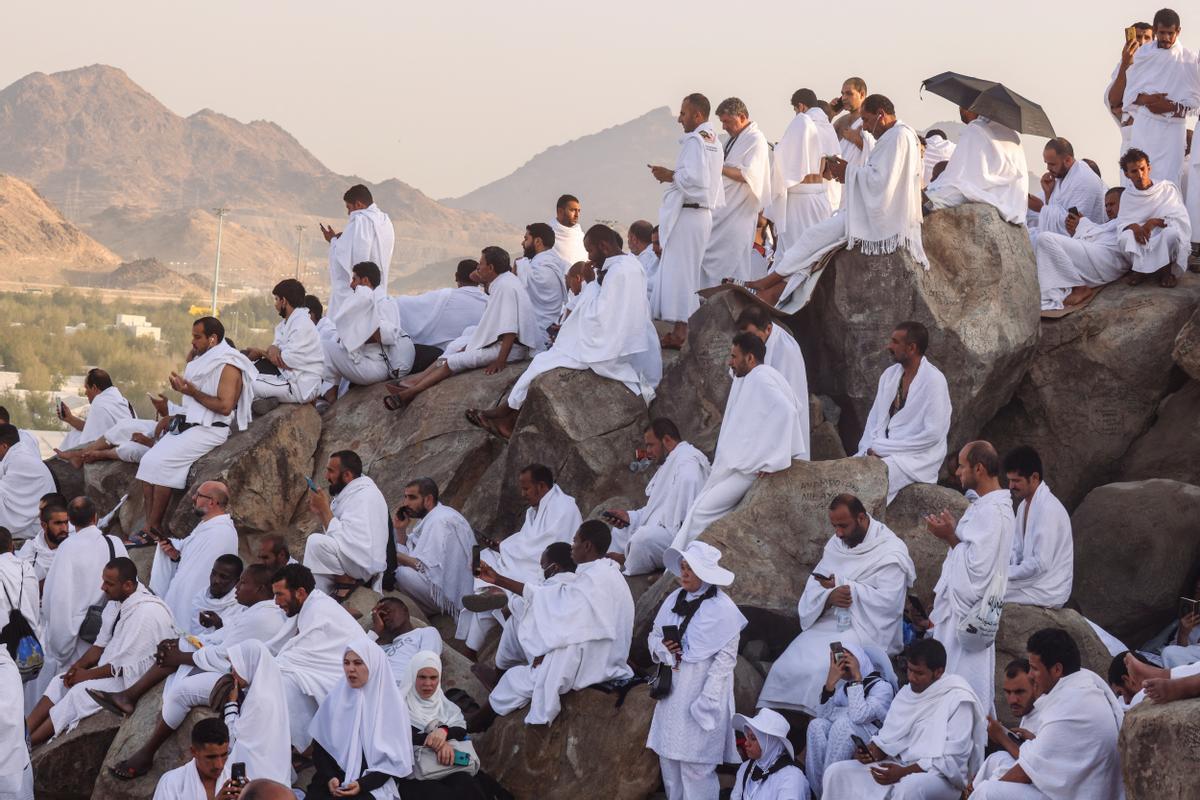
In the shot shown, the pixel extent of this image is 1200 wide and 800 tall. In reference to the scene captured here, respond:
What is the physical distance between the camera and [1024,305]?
12.9 metres

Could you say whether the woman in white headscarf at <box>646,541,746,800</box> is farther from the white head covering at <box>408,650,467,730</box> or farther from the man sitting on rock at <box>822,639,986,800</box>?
the white head covering at <box>408,650,467,730</box>

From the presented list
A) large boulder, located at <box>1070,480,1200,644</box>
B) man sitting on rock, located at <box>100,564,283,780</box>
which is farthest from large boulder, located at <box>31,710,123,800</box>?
large boulder, located at <box>1070,480,1200,644</box>

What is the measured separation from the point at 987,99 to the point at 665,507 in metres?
4.53

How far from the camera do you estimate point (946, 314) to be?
41.2ft

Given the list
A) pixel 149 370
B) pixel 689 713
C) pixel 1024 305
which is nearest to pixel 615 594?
pixel 689 713

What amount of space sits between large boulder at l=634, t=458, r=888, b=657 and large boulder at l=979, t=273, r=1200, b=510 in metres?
3.19

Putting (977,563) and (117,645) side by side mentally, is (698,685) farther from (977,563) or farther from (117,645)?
(117,645)

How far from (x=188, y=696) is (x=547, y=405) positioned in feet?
14.2

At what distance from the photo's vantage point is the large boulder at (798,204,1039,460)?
41.0 feet

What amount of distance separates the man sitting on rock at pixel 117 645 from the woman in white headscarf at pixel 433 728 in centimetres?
200

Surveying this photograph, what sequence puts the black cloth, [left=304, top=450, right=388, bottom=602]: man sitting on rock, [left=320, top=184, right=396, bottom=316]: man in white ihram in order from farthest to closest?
[left=320, top=184, right=396, bottom=316]: man in white ihram < [left=304, top=450, right=388, bottom=602]: man sitting on rock < the black cloth

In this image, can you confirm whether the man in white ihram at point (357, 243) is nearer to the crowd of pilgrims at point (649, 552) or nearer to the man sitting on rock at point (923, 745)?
the crowd of pilgrims at point (649, 552)

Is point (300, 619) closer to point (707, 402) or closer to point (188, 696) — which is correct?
point (188, 696)

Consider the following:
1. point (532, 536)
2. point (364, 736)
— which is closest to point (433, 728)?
point (364, 736)
